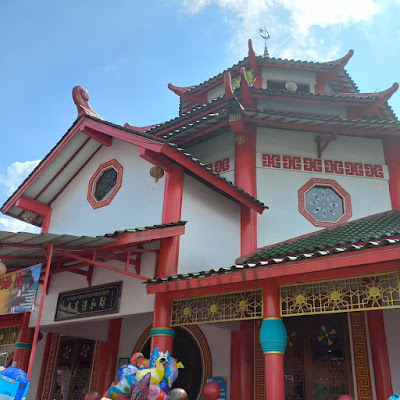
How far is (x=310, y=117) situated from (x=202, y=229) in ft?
12.6

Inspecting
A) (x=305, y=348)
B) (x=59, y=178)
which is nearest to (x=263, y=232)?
(x=305, y=348)

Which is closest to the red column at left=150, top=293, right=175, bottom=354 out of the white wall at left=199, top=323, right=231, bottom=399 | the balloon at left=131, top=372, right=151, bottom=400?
the balloon at left=131, top=372, right=151, bottom=400

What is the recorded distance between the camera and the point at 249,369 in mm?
8062

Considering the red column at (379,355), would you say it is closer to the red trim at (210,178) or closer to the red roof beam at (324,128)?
the red trim at (210,178)

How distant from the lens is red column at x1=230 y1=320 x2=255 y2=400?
7.90 metres

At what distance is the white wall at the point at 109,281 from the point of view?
7655mm

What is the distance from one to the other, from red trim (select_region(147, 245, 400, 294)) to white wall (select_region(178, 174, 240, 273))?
4.90ft

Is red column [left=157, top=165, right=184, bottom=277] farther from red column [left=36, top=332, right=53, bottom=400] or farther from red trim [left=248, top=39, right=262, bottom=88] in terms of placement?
red trim [left=248, top=39, right=262, bottom=88]

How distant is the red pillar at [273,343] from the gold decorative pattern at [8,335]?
6.74 metres

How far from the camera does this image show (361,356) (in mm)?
7609

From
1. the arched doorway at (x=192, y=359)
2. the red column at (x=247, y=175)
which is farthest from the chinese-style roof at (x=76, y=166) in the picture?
the arched doorway at (x=192, y=359)

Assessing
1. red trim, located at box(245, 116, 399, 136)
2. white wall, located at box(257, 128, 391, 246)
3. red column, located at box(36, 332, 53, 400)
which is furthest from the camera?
red column, located at box(36, 332, 53, 400)

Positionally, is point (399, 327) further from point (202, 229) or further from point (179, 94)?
point (179, 94)

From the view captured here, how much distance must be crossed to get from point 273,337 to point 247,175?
4.78m
